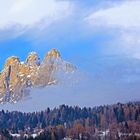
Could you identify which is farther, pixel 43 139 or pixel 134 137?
pixel 43 139

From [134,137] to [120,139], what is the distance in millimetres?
8246

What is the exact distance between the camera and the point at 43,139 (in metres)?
198

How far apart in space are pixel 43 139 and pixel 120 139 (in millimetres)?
27897

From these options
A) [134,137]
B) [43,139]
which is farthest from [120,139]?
[43,139]

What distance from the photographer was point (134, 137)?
184625mm

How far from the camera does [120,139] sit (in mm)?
191625

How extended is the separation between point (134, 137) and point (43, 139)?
112 ft

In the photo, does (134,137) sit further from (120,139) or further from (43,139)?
(43,139)
